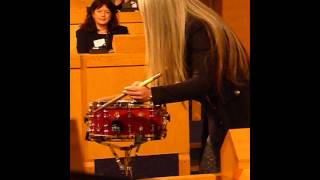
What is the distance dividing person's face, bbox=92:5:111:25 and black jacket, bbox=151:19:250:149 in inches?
10.2

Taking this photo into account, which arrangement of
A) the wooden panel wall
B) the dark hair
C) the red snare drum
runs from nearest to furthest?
1. the wooden panel wall
2. the red snare drum
3. the dark hair

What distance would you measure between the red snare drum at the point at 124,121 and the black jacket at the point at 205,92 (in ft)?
0.20

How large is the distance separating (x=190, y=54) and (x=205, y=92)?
9 centimetres

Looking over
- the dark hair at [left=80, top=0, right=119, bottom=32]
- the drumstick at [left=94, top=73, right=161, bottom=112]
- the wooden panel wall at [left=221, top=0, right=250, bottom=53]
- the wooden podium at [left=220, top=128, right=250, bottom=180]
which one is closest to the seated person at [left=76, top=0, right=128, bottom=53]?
the dark hair at [left=80, top=0, right=119, bottom=32]

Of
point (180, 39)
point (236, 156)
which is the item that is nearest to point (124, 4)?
point (180, 39)

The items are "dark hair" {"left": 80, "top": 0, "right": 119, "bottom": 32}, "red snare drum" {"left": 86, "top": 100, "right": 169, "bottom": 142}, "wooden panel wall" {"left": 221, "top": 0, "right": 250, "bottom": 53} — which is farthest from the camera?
"dark hair" {"left": 80, "top": 0, "right": 119, "bottom": 32}

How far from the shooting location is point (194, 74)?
1.03m

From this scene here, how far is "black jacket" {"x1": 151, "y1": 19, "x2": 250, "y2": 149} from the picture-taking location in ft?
3.33

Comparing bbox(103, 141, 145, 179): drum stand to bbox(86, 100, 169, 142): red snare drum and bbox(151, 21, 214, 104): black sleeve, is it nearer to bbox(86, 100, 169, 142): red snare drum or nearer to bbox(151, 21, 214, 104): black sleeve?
bbox(86, 100, 169, 142): red snare drum

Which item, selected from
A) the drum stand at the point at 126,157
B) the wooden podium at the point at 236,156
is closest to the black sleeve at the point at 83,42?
the drum stand at the point at 126,157
